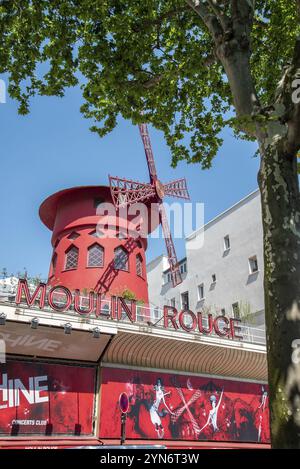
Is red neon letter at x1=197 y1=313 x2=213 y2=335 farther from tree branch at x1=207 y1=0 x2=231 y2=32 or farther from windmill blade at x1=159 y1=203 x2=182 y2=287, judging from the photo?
tree branch at x1=207 y1=0 x2=231 y2=32

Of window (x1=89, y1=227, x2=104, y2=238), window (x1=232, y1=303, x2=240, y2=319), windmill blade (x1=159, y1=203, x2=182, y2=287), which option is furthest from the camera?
window (x1=232, y1=303, x2=240, y2=319)

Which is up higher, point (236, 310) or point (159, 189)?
point (159, 189)

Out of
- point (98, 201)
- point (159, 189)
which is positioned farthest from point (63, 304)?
point (159, 189)

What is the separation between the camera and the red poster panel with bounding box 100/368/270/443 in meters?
14.1

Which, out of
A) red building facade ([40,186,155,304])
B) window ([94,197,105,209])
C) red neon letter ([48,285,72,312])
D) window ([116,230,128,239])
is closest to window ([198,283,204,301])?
red building facade ([40,186,155,304])

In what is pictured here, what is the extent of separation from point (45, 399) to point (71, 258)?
6886 millimetres

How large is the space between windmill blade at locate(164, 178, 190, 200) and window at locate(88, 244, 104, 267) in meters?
5.24

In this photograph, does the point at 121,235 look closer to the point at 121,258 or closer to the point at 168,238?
the point at 121,258

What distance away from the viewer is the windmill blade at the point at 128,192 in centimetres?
1945

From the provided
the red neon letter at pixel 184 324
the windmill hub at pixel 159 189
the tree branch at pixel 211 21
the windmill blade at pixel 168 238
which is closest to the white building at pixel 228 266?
the windmill blade at pixel 168 238

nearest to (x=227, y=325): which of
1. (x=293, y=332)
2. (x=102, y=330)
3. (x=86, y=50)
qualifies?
(x=102, y=330)

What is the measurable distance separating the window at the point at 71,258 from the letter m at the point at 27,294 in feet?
16.9

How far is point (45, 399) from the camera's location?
1312 centimetres

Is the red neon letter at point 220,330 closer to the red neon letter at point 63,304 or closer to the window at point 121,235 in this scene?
the window at point 121,235
